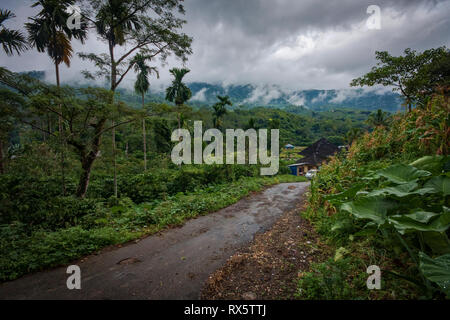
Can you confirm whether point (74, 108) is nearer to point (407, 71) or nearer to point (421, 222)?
point (421, 222)

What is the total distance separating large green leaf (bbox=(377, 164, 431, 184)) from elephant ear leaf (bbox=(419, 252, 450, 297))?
95 cm

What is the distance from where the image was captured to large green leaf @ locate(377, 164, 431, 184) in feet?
7.24

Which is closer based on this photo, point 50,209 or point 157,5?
point 50,209

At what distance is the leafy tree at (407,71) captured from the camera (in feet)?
32.9

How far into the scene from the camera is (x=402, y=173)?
2312 mm

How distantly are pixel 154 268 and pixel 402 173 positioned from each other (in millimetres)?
4218

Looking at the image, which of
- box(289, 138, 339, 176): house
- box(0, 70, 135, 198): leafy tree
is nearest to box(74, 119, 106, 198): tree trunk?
box(0, 70, 135, 198): leafy tree

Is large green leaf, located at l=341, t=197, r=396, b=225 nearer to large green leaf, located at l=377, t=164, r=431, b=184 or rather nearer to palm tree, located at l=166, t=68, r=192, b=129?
large green leaf, located at l=377, t=164, r=431, b=184

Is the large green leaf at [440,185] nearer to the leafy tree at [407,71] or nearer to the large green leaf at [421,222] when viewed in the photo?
the large green leaf at [421,222]

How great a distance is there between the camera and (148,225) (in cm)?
564

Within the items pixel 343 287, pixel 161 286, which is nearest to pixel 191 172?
pixel 161 286

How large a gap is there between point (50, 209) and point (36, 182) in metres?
2.51

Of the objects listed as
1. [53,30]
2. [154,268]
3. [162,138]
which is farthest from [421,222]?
[162,138]

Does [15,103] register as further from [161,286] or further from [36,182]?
[161,286]
